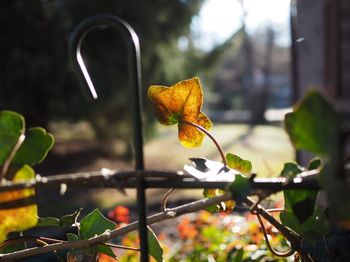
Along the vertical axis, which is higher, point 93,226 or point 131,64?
point 131,64

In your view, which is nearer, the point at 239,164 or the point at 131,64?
the point at 131,64

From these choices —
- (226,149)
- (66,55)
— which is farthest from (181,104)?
(226,149)

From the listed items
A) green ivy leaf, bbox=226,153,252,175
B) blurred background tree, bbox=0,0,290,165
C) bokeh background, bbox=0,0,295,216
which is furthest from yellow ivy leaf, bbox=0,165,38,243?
blurred background tree, bbox=0,0,290,165

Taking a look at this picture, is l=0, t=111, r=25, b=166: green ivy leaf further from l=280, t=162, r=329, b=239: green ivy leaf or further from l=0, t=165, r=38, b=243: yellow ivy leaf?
l=280, t=162, r=329, b=239: green ivy leaf

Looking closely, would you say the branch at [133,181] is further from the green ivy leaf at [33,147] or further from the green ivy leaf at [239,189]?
the green ivy leaf at [33,147]

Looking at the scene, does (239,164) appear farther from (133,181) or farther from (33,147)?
(33,147)

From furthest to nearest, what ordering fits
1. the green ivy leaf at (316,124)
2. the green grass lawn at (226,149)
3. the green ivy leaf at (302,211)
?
the green grass lawn at (226,149) < the green ivy leaf at (302,211) < the green ivy leaf at (316,124)

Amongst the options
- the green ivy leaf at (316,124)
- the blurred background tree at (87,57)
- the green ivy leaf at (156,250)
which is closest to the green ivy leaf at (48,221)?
the green ivy leaf at (156,250)
